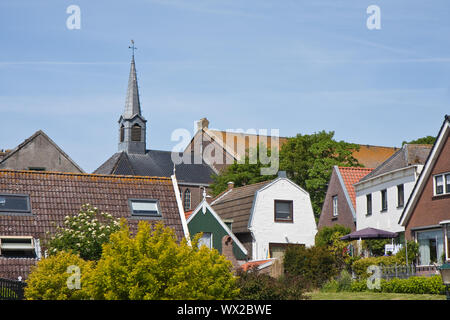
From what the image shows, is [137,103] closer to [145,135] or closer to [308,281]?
[145,135]

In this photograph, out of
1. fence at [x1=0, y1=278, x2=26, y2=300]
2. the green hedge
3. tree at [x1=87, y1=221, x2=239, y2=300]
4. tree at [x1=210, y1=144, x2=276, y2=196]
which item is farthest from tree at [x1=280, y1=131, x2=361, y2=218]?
tree at [x1=87, y1=221, x2=239, y2=300]

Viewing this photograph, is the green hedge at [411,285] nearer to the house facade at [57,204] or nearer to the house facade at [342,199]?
the house facade at [57,204]

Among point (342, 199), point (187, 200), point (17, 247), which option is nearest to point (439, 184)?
point (342, 199)

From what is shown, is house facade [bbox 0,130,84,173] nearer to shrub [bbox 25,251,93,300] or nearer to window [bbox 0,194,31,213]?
window [bbox 0,194,31,213]

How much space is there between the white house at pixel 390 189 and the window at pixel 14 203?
68.0 ft

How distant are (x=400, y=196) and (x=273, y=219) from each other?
808cm

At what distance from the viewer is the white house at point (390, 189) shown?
127 feet

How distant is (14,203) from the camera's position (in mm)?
29734

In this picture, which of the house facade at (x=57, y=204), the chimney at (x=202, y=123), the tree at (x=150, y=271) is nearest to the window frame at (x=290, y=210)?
the house facade at (x=57, y=204)

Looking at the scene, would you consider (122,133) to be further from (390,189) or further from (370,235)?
(370,235)
